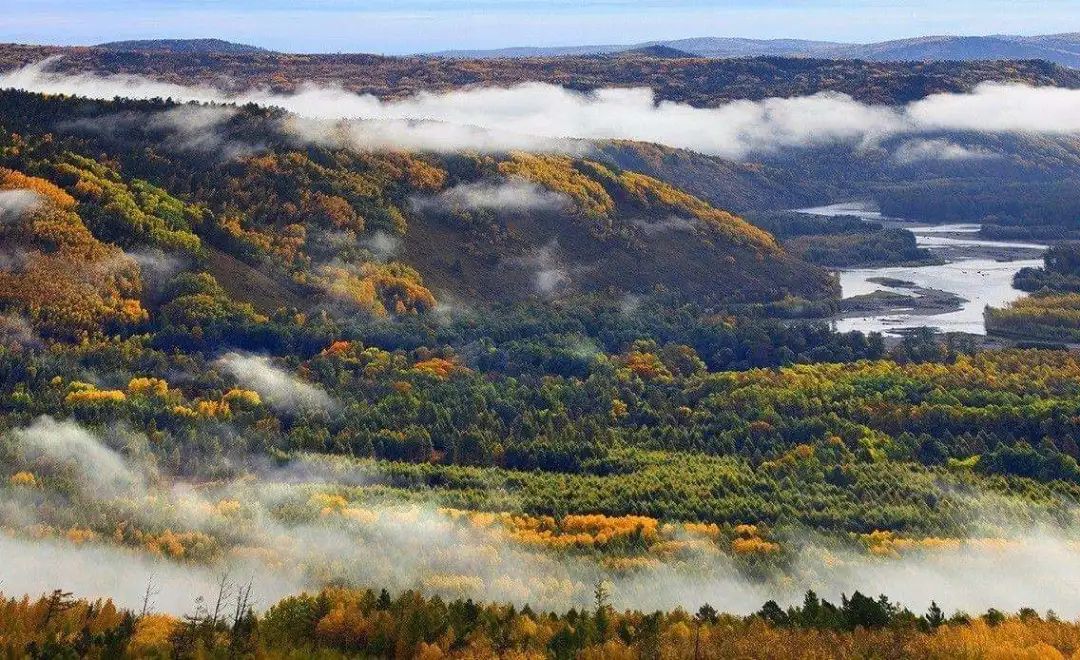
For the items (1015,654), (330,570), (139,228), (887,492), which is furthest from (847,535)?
(139,228)

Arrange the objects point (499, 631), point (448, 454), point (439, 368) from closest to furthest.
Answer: point (499, 631)
point (448, 454)
point (439, 368)

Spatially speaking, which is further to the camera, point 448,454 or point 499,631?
point 448,454

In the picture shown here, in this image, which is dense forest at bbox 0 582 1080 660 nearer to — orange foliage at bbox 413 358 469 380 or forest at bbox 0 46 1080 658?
forest at bbox 0 46 1080 658

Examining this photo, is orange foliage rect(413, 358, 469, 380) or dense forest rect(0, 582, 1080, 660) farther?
orange foliage rect(413, 358, 469, 380)

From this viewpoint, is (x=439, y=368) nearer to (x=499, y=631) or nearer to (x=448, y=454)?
(x=448, y=454)

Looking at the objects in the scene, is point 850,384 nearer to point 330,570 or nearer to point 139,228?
point 330,570

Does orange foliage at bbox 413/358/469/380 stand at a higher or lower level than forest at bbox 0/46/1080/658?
lower

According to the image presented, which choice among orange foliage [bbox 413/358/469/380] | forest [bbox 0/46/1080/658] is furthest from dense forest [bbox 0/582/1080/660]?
orange foliage [bbox 413/358/469/380]

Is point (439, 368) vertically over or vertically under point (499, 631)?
under

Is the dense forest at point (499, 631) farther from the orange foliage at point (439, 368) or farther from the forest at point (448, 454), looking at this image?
the orange foliage at point (439, 368)

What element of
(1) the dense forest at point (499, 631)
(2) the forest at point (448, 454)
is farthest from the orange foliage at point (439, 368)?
(1) the dense forest at point (499, 631)

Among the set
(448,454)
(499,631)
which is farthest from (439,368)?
Result: (499,631)
